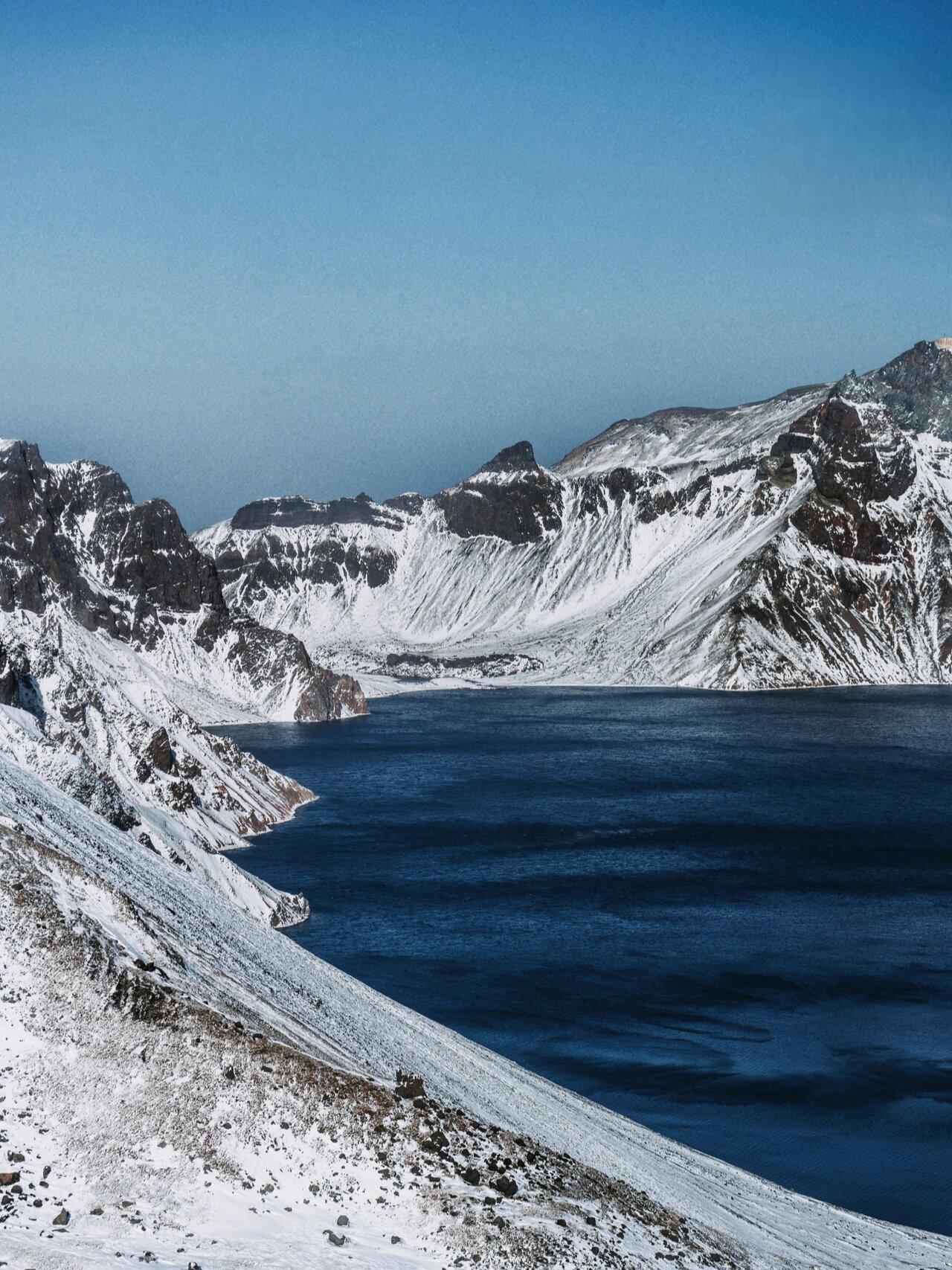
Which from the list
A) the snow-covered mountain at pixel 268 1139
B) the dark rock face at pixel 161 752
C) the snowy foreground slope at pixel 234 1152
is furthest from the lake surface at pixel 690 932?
the snowy foreground slope at pixel 234 1152

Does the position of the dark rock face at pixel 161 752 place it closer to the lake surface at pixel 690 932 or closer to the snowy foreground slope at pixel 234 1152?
the lake surface at pixel 690 932

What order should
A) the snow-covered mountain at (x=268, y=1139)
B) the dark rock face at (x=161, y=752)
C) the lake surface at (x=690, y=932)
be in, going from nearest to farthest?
the snow-covered mountain at (x=268, y=1139)
the lake surface at (x=690, y=932)
the dark rock face at (x=161, y=752)

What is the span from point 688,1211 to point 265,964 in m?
13.0

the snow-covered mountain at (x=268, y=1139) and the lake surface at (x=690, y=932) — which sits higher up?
the snow-covered mountain at (x=268, y=1139)

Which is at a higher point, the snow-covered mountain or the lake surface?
the snow-covered mountain

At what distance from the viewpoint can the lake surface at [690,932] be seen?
41281 millimetres

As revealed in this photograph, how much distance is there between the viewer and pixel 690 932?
64.0 metres

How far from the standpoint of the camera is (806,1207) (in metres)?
29.1

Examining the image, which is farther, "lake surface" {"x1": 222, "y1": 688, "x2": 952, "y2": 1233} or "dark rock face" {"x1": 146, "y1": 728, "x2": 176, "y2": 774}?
"dark rock face" {"x1": 146, "y1": 728, "x2": 176, "y2": 774}

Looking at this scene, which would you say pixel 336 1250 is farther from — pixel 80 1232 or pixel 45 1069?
pixel 45 1069

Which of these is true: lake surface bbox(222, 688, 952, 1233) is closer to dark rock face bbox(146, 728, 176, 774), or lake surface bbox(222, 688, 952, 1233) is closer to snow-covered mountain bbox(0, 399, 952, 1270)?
dark rock face bbox(146, 728, 176, 774)

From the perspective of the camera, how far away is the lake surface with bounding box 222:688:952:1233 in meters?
41.3

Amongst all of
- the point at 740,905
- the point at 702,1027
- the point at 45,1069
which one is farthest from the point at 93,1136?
the point at 740,905

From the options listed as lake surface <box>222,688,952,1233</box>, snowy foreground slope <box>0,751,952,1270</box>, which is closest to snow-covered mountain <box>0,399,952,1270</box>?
snowy foreground slope <box>0,751,952,1270</box>
